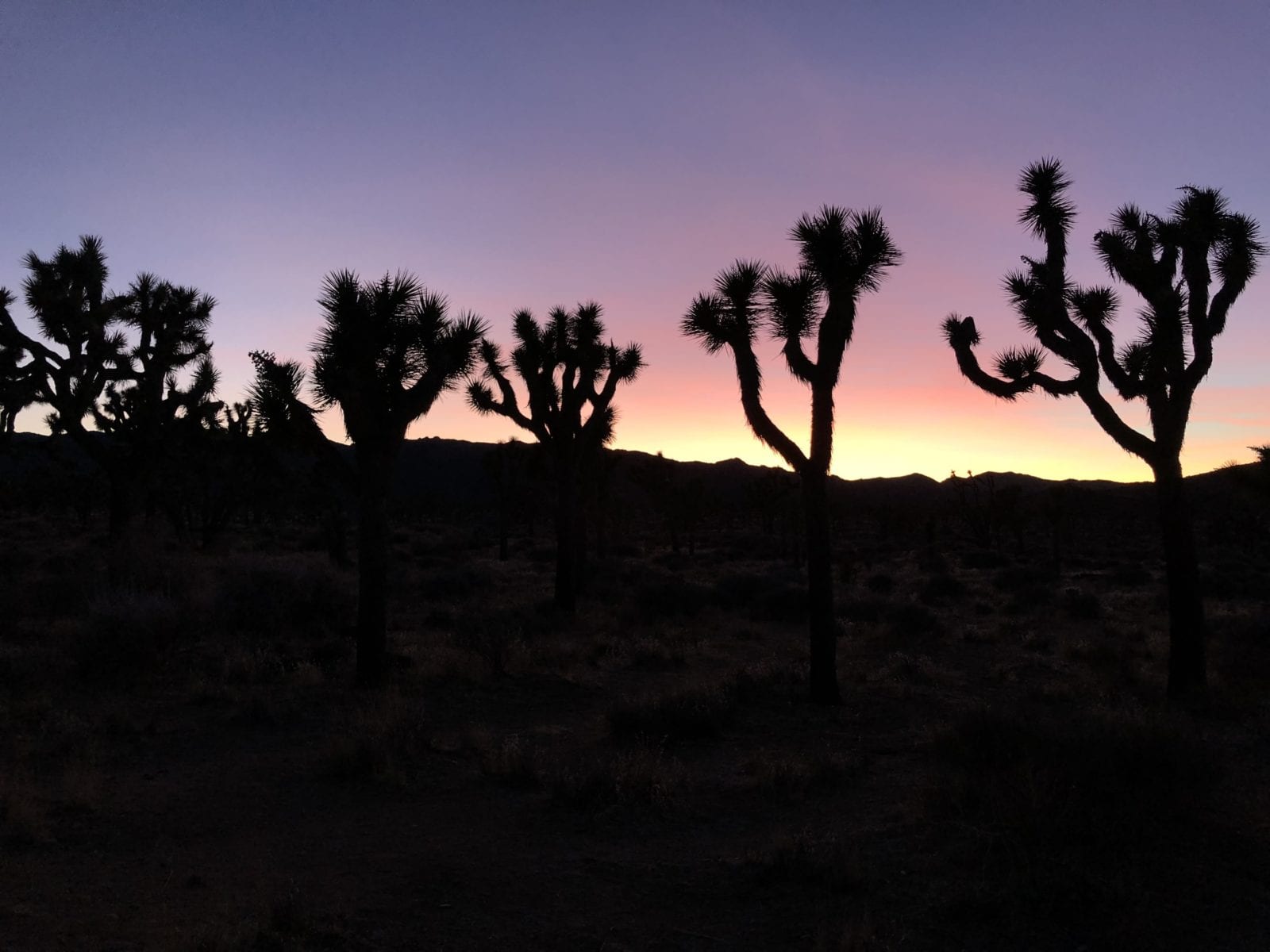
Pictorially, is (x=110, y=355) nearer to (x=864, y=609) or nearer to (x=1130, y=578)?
(x=864, y=609)

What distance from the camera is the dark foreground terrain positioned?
5164 millimetres

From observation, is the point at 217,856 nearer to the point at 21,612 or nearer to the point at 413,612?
the point at 21,612

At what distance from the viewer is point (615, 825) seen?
22.9 ft

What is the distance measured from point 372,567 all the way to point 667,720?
4946 millimetres

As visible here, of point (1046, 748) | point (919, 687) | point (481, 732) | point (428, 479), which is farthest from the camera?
point (428, 479)

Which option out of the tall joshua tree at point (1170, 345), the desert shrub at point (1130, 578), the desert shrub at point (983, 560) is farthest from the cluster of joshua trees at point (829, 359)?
the desert shrub at point (983, 560)

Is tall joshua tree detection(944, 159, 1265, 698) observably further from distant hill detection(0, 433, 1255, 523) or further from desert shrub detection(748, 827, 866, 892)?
distant hill detection(0, 433, 1255, 523)

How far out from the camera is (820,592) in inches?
476

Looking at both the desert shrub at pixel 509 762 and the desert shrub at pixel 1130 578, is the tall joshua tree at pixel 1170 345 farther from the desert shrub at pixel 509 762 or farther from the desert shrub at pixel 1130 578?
the desert shrub at pixel 1130 578

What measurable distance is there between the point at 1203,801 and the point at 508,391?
15962 mm

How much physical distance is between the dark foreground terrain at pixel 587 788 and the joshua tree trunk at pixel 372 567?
0.53 meters

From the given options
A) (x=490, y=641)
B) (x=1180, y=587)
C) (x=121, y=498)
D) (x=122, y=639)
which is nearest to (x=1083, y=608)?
(x=1180, y=587)

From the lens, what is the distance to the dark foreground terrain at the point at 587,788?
5.16 meters

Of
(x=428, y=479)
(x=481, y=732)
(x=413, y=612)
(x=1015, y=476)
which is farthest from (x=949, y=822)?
(x=1015, y=476)
